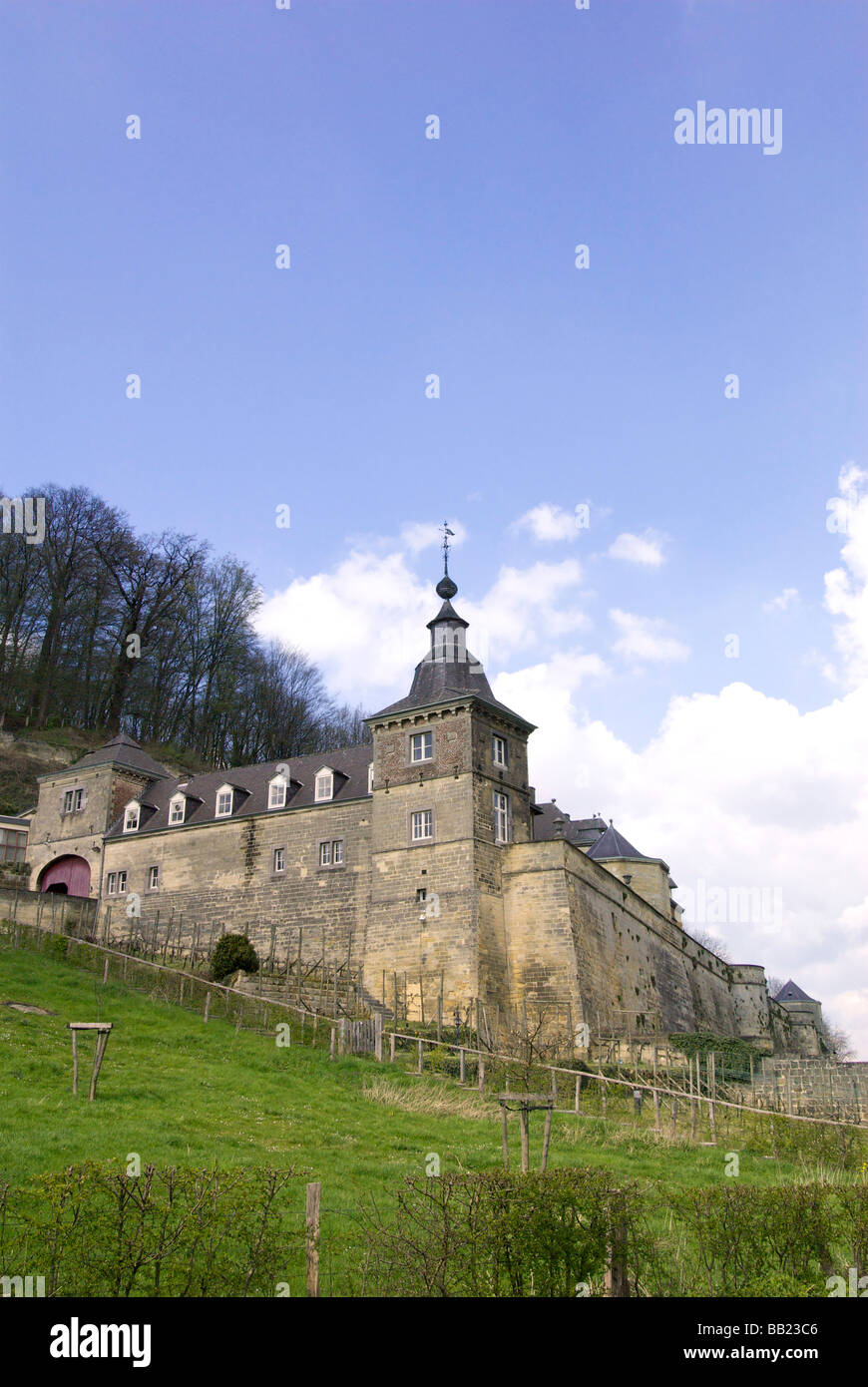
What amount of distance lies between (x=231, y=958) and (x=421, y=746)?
358 inches

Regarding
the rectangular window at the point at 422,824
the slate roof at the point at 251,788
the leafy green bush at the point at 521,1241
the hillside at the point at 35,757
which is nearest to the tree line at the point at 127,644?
the hillside at the point at 35,757

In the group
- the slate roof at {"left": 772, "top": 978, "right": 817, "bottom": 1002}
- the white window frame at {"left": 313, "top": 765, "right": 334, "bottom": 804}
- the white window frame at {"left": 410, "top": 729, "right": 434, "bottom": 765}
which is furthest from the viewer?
the slate roof at {"left": 772, "top": 978, "right": 817, "bottom": 1002}

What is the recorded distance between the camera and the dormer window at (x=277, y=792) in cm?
3994

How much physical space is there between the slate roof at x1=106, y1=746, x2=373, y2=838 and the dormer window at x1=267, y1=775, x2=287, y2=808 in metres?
0.22

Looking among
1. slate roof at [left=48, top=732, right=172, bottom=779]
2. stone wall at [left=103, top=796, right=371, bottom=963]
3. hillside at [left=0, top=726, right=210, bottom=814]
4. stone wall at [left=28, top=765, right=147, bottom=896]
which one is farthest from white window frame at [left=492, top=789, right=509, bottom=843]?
hillside at [left=0, top=726, right=210, bottom=814]

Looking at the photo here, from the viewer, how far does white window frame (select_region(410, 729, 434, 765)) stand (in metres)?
35.7

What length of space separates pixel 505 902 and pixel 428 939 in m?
2.80

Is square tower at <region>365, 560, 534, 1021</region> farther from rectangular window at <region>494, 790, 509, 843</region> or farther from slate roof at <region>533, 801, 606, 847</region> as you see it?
slate roof at <region>533, 801, 606, 847</region>

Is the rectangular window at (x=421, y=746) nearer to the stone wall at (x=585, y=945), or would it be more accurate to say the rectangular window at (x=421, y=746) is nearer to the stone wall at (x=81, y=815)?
the stone wall at (x=585, y=945)

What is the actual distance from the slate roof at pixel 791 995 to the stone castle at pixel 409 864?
85.6ft
